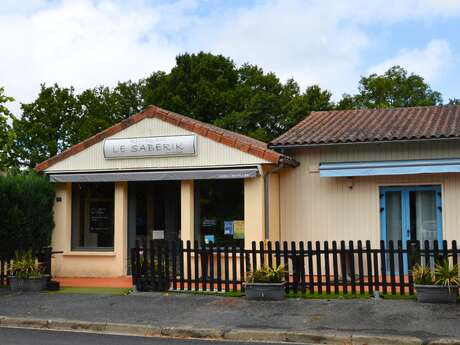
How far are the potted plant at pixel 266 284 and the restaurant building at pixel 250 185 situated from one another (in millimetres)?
2043

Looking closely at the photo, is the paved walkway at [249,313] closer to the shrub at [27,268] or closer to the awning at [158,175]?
the shrub at [27,268]

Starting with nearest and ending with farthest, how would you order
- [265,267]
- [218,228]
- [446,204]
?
[265,267], [446,204], [218,228]

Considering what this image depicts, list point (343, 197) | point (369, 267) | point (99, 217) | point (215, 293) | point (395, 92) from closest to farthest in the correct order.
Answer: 1. point (369, 267)
2. point (215, 293)
3. point (343, 197)
4. point (99, 217)
5. point (395, 92)

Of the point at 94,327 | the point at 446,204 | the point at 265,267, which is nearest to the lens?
the point at 94,327

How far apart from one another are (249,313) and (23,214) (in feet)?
21.9

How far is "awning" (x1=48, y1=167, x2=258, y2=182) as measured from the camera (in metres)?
13.6

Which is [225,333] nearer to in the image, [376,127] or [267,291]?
[267,291]

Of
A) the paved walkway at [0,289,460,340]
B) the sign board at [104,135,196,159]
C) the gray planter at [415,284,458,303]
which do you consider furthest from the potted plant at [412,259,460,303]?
the sign board at [104,135,196,159]

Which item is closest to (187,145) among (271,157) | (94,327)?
(271,157)

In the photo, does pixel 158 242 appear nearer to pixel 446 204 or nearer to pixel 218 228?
pixel 218 228

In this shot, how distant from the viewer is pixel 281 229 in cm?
1492

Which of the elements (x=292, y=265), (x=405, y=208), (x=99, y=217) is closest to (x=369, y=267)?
(x=292, y=265)

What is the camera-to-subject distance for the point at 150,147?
14445mm

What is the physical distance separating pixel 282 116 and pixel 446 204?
2016 centimetres
